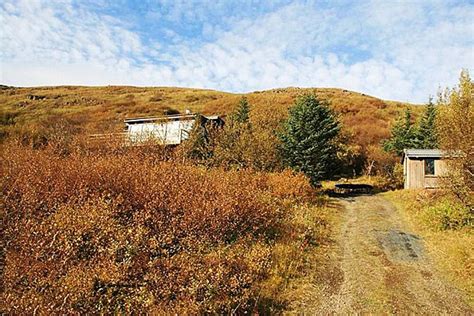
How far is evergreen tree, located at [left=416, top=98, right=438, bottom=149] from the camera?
111ft

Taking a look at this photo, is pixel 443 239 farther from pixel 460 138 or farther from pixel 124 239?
pixel 124 239

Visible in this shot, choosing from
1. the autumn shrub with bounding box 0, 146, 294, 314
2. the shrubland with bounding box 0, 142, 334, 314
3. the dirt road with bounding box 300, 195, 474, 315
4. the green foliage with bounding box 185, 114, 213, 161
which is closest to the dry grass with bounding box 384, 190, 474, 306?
the dirt road with bounding box 300, 195, 474, 315

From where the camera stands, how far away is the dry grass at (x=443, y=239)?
41.0ft

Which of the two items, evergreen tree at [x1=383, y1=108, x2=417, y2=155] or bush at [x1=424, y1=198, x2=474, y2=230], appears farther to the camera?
evergreen tree at [x1=383, y1=108, x2=417, y2=155]

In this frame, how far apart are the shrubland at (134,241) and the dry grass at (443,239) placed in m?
4.87

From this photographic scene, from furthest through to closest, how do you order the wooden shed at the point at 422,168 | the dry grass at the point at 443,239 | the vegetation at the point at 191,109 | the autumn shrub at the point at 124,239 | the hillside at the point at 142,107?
the hillside at the point at 142,107, the wooden shed at the point at 422,168, the vegetation at the point at 191,109, the dry grass at the point at 443,239, the autumn shrub at the point at 124,239

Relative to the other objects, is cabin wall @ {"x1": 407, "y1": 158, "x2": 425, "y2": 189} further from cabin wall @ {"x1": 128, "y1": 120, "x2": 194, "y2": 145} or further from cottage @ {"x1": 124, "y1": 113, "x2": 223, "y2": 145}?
cabin wall @ {"x1": 128, "y1": 120, "x2": 194, "y2": 145}

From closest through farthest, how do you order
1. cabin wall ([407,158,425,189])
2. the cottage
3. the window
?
cabin wall ([407,158,425,189])
the window
the cottage

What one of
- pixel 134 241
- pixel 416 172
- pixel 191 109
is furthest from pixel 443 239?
pixel 191 109

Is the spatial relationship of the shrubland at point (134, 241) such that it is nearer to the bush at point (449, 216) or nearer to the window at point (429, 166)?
the bush at point (449, 216)

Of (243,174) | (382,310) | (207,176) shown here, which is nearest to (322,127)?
(243,174)

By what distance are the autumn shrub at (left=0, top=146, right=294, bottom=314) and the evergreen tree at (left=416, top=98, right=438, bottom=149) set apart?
81.7ft

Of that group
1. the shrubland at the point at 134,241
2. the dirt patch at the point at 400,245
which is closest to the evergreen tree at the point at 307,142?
the dirt patch at the point at 400,245

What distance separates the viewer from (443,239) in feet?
53.2
